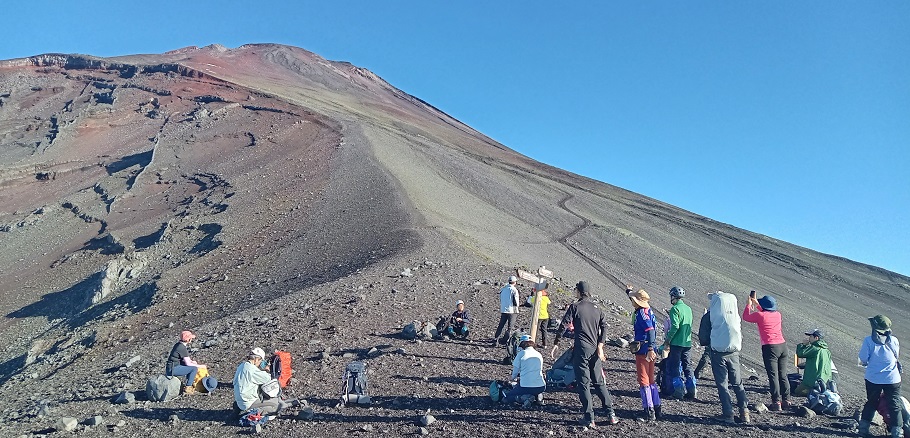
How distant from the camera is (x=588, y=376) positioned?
25.2ft

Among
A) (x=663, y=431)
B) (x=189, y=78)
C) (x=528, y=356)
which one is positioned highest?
(x=189, y=78)

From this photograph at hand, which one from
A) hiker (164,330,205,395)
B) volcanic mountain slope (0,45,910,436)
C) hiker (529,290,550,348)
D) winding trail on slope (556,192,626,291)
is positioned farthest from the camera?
winding trail on slope (556,192,626,291)

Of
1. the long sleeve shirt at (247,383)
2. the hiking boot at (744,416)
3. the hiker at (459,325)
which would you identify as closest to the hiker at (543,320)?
the hiker at (459,325)

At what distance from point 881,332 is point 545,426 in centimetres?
469

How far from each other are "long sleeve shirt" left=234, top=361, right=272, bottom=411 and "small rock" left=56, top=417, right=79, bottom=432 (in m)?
2.71

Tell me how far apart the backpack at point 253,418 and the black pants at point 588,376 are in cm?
463

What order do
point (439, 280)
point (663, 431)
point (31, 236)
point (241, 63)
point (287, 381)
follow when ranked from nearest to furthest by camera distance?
1. point (663, 431)
2. point (287, 381)
3. point (439, 280)
4. point (31, 236)
5. point (241, 63)

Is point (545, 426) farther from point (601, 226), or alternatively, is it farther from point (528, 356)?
point (601, 226)

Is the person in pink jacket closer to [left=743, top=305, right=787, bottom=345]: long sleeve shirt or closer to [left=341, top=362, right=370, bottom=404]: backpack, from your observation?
[left=743, top=305, right=787, bottom=345]: long sleeve shirt

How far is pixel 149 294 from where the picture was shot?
22.1m

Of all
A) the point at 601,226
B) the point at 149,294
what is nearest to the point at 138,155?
the point at 149,294

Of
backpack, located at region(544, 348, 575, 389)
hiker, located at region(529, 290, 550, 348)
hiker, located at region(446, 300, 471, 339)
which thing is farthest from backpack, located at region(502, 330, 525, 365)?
hiker, located at region(446, 300, 471, 339)

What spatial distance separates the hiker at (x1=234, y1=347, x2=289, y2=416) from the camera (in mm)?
8664

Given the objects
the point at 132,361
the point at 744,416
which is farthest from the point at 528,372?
the point at 132,361
